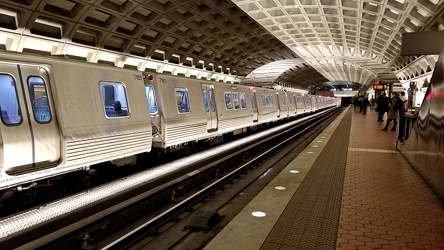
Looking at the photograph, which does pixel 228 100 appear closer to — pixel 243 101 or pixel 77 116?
pixel 243 101

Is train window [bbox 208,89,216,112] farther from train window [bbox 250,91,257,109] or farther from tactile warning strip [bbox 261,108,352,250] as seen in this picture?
tactile warning strip [bbox 261,108,352,250]

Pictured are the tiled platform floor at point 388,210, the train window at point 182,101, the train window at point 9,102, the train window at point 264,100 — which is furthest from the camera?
the train window at point 264,100

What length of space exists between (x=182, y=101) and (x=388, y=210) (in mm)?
6659

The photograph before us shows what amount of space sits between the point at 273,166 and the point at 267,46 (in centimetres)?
2824

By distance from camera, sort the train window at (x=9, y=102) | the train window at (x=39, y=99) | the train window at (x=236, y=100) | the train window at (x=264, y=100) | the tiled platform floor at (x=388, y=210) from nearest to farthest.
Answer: the tiled platform floor at (x=388, y=210)
the train window at (x=9, y=102)
the train window at (x=39, y=99)
the train window at (x=236, y=100)
the train window at (x=264, y=100)

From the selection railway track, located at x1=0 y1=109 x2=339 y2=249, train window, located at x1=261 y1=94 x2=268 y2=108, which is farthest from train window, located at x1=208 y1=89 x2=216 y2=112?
train window, located at x1=261 y1=94 x2=268 y2=108

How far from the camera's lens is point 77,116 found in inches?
242

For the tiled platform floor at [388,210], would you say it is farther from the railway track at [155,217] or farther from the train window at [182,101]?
the train window at [182,101]

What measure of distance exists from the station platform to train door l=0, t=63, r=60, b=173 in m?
3.19

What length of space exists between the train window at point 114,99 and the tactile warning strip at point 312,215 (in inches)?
161

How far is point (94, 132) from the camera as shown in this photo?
6.51 metres

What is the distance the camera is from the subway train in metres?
5.15

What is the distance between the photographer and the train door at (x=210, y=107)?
468 inches

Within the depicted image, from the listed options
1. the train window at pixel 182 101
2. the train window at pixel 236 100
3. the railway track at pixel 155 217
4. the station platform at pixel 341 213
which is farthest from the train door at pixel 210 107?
the station platform at pixel 341 213
